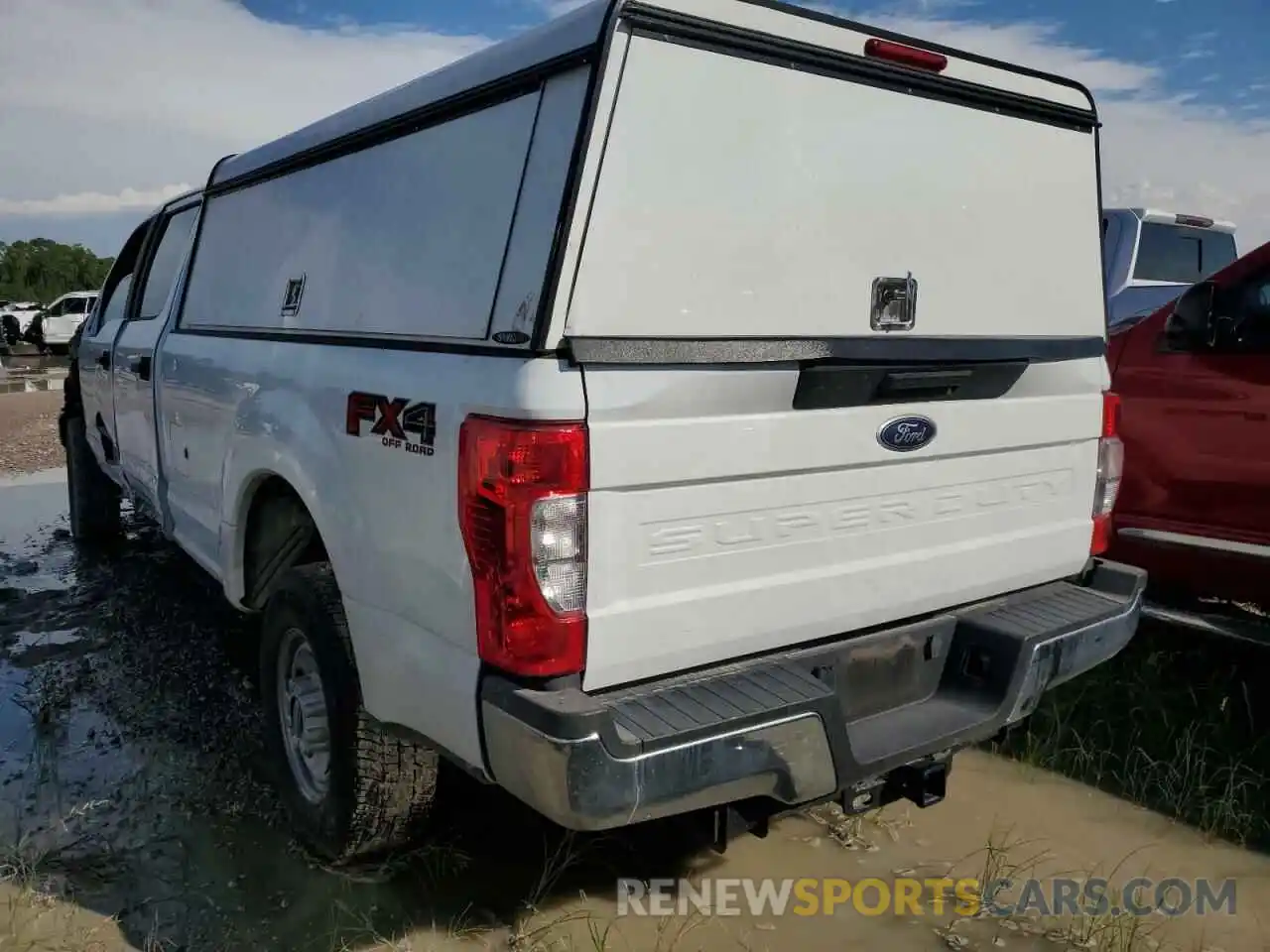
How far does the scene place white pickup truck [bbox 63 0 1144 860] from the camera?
224 centimetres

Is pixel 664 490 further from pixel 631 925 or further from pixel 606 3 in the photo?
pixel 631 925

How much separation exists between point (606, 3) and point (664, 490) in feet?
3.41

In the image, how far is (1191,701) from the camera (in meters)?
4.24

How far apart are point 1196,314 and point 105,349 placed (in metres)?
5.39

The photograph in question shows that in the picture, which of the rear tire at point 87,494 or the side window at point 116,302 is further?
the rear tire at point 87,494

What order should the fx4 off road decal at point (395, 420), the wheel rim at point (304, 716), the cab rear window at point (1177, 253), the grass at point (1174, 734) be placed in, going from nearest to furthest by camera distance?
the fx4 off road decal at point (395, 420)
the wheel rim at point (304, 716)
the grass at point (1174, 734)
the cab rear window at point (1177, 253)

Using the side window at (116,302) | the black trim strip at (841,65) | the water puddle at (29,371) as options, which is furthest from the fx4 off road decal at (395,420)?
the water puddle at (29,371)

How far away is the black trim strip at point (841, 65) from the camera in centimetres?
228

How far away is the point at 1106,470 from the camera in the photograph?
341cm

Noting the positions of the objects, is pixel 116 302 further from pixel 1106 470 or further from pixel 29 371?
pixel 29 371

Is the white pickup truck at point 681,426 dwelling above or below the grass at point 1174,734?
above

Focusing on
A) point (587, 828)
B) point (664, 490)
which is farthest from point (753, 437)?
point (587, 828)

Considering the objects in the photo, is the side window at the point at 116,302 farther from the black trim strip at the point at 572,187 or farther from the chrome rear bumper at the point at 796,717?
the chrome rear bumper at the point at 796,717

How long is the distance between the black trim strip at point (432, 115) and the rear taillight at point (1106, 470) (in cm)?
206
